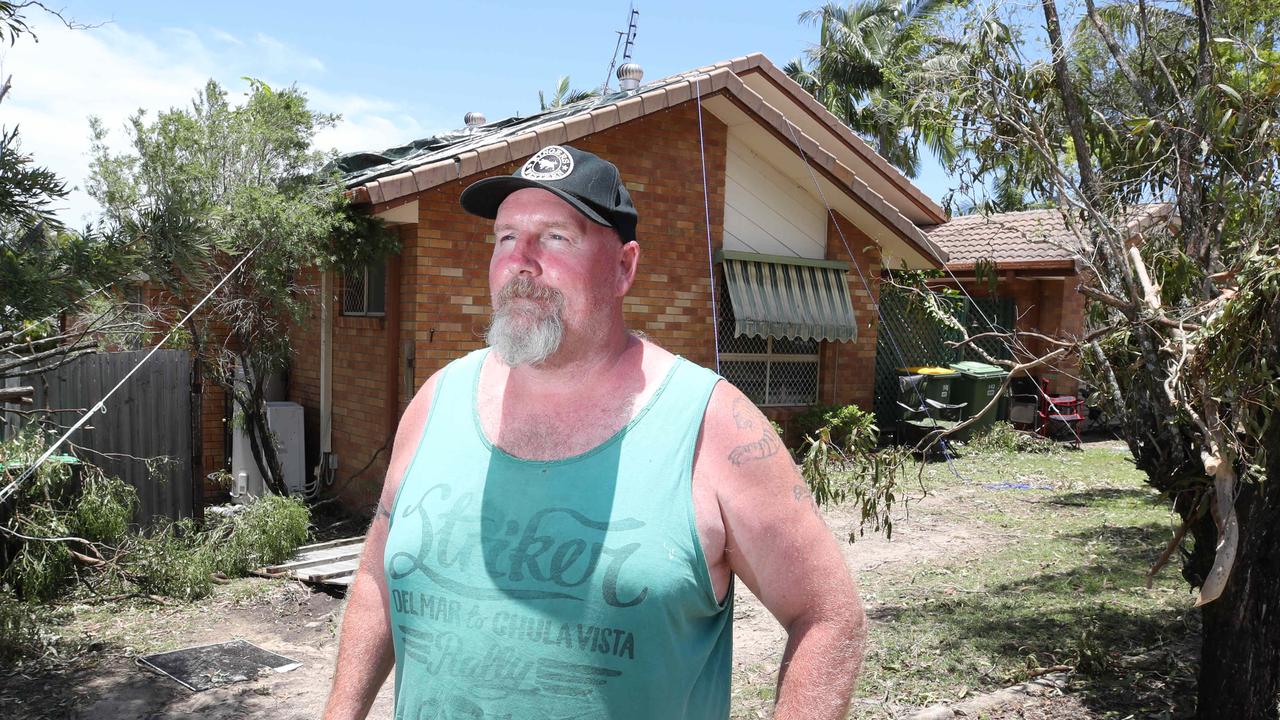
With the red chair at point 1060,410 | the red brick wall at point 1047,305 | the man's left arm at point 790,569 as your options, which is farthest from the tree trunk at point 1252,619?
the red brick wall at point 1047,305

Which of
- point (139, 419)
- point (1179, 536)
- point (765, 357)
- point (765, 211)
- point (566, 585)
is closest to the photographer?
point (566, 585)

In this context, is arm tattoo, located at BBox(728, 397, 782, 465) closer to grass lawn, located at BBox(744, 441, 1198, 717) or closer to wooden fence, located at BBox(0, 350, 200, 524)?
grass lawn, located at BBox(744, 441, 1198, 717)

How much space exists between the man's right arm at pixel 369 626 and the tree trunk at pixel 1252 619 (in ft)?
11.8

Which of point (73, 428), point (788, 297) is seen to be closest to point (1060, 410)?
point (788, 297)

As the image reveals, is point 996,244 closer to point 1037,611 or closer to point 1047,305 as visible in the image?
point 1047,305

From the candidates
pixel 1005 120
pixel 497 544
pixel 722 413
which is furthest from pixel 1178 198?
pixel 497 544

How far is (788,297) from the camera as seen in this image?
10.9 m

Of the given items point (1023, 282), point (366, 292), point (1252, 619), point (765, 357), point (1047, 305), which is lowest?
point (1252, 619)

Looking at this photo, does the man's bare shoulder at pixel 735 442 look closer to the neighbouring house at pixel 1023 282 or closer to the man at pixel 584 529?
the man at pixel 584 529

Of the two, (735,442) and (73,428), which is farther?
(73,428)

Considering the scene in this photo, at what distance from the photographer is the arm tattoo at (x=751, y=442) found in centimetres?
167

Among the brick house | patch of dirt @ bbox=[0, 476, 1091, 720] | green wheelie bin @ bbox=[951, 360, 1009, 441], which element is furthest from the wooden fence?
green wheelie bin @ bbox=[951, 360, 1009, 441]

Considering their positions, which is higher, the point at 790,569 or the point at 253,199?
the point at 253,199

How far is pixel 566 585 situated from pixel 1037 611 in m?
5.22
